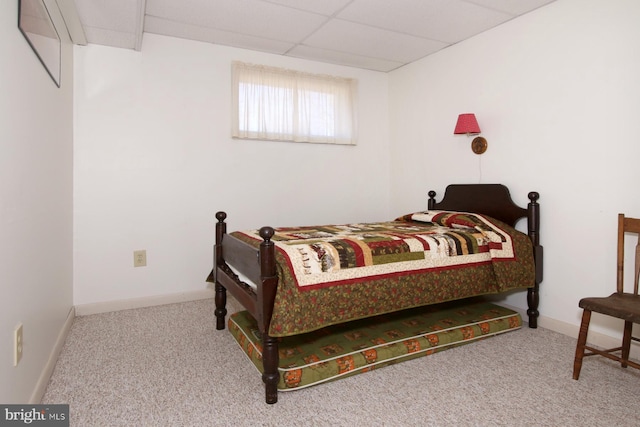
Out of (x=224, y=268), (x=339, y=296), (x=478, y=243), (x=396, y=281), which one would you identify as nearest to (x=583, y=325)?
(x=478, y=243)

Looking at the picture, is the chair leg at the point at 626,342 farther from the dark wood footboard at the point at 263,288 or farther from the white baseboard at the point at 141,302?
the white baseboard at the point at 141,302

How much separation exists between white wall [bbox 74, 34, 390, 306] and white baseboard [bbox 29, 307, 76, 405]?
487 millimetres

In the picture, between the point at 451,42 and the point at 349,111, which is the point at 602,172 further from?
the point at 349,111

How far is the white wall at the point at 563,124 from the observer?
7.15 ft

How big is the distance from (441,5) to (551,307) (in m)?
2.15

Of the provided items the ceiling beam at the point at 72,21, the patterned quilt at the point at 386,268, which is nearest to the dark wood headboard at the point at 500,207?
the patterned quilt at the point at 386,268

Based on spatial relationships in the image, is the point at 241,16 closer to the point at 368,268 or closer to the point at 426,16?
the point at 426,16

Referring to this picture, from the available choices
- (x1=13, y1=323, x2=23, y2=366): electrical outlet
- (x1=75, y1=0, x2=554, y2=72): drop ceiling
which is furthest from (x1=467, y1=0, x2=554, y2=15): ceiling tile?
(x1=13, y1=323, x2=23, y2=366): electrical outlet

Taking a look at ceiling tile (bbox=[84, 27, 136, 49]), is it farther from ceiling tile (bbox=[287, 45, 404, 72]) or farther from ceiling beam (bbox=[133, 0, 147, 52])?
ceiling tile (bbox=[287, 45, 404, 72])

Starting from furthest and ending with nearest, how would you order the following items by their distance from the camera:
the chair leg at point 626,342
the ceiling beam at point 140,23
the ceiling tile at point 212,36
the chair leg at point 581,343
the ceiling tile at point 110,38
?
the ceiling tile at point 212,36
the ceiling tile at point 110,38
the ceiling beam at point 140,23
the chair leg at point 626,342
the chair leg at point 581,343

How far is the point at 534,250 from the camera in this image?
255cm

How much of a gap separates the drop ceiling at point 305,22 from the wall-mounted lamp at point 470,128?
664 mm

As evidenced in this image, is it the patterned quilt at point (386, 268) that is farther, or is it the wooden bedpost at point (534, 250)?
the wooden bedpost at point (534, 250)

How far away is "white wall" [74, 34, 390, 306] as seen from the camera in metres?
2.87
